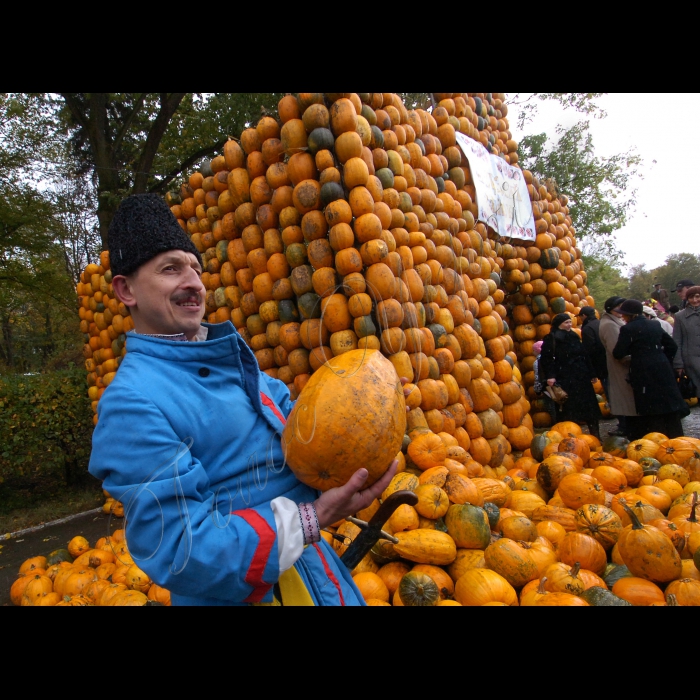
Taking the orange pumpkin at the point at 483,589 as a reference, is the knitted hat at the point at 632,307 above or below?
above

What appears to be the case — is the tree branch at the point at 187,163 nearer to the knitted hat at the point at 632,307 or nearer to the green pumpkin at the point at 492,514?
the knitted hat at the point at 632,307

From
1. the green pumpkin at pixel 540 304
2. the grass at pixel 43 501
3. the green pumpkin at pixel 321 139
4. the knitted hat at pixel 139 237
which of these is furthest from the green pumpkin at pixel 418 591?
the grass at pixel 43 501

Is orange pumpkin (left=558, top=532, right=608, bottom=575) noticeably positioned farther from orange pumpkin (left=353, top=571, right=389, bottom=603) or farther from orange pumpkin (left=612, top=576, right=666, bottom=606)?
orange pumpkin (left=353, top=571, right=389, bottom=603)

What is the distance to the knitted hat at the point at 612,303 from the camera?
18.0 ft

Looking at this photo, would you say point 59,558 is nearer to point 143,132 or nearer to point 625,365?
point 625,365

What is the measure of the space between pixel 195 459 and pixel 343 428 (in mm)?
365

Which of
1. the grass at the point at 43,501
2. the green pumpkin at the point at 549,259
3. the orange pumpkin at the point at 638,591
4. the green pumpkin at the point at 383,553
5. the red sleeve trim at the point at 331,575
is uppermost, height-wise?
the green pumpkin at the point at 549,259

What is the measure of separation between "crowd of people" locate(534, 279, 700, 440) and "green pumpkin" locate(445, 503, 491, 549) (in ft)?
11.8

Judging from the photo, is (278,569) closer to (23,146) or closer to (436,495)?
(436,495)

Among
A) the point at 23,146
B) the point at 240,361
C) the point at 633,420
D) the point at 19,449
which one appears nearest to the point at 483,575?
the point at 240,361

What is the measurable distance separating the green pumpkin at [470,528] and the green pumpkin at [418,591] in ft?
1.22

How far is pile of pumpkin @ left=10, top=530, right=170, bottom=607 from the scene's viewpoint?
2.57m

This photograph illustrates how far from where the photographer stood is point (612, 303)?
5.54 m

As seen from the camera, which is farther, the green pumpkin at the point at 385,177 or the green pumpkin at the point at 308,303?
the green pumpkin at the point at 385,177
